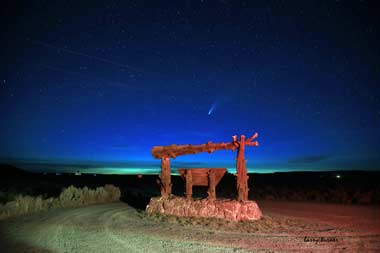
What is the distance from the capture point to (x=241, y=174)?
13828 mm

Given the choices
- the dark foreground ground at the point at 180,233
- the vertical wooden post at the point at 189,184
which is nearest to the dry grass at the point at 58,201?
the dark foreground ground at the point at 180,233

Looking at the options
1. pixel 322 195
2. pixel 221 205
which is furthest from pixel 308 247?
pixel 322 195

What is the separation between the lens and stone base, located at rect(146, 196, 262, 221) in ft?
42.3

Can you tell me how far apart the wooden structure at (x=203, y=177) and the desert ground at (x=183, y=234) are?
5.40 feet

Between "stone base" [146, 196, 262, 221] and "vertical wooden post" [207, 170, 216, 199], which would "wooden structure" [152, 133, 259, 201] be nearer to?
"stone base" [146, 196, 262, 221]

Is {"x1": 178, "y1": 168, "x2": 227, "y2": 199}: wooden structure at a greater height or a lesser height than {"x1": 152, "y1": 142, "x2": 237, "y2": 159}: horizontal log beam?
lesser

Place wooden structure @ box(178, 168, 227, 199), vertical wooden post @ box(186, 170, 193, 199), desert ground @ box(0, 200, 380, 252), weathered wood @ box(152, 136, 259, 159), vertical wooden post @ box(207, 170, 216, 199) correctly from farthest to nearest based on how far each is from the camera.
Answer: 1. vertical wooden post @ box(186, 170, 193, 199)
2. wooden structure @ box(178, 168, 227, 199)
3. vertical wooden post @ box(207, 170, 216, 199)
4. weathered wood @ box(152, 136, 259, 159)
5. desert ground @ box(0, 200, 380, 252)

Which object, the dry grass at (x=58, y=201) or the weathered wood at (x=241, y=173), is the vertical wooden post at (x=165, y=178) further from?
the dry grass at (x=58, y=201)

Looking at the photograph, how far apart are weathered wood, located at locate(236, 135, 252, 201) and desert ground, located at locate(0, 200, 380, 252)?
1.29 metres

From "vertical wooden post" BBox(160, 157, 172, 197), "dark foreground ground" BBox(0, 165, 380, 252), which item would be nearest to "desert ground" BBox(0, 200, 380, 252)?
"dark foreground ground" BBox(0, 165, 380, 252)

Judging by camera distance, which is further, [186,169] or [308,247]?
[186,169]

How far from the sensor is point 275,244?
8.90 meters

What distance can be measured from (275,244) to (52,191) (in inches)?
889

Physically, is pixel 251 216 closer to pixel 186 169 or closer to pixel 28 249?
pixel 186 169
